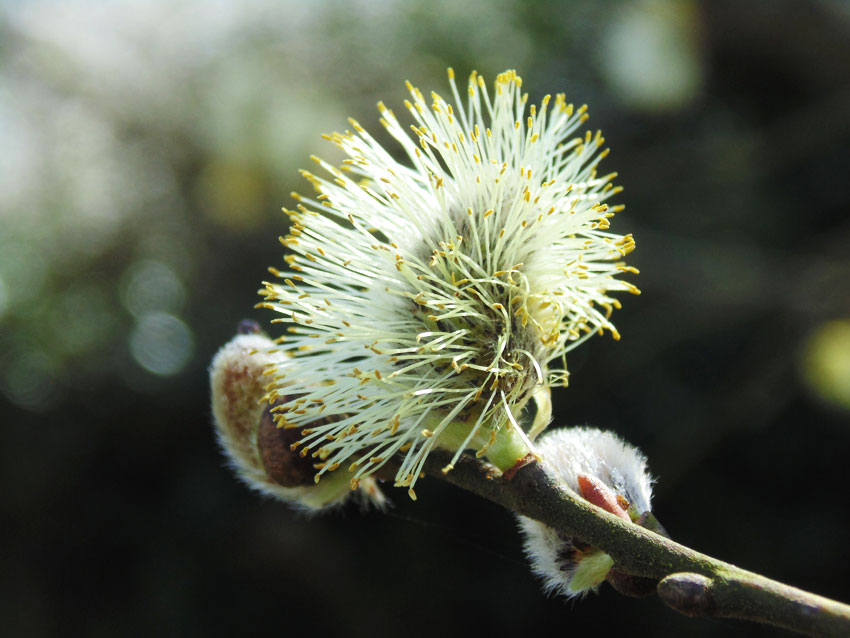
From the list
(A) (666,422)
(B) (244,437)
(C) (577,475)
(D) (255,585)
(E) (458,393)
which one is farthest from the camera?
(D) (255,585)

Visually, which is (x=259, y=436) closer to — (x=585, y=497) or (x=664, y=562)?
(x=585, y=497)

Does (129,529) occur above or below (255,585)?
above

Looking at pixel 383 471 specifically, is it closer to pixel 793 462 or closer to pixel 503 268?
pixel 503 268

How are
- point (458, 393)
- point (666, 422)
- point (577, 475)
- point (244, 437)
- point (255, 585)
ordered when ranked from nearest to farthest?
point (577, 475)
point (458, 393)
point (244, 437)
point (666, 422)
point (255, 585)

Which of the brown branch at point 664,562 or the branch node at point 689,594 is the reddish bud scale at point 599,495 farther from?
the branch node at point 689,594

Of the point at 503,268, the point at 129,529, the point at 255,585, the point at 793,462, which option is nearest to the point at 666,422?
the point at 793,462

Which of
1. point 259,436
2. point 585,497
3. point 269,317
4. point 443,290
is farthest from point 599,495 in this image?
point 269,317

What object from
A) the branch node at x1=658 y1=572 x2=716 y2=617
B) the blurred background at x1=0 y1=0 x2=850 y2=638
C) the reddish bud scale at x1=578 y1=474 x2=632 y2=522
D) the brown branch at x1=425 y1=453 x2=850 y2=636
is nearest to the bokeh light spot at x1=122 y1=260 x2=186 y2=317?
the blurred background at x1=0 y1=0 x2=850 y2=638
